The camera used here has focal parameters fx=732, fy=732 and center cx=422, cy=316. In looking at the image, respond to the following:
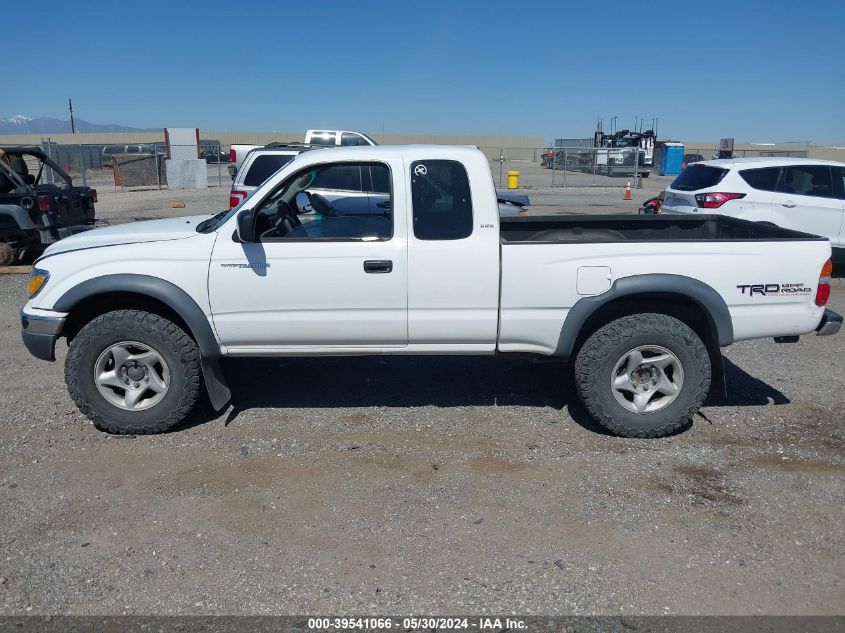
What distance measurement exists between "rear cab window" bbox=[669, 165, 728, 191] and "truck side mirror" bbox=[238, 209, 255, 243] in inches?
307

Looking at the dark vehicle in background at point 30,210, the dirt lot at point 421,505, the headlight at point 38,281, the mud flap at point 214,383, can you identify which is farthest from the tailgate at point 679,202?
the dark vehicle in background at point 30,210

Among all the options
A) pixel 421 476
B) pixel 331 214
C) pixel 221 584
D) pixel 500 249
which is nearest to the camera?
pixel 221 584

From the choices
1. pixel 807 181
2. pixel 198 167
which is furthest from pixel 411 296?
pixel 198 167

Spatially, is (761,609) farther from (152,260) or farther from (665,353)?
(152,260)

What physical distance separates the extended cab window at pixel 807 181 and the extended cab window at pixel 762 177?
0.44 ft

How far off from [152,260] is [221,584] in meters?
2.28

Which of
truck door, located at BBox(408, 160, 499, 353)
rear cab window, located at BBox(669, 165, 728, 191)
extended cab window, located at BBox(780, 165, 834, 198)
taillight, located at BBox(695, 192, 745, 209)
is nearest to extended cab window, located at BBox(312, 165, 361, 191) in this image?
truck door, located at BBox(408, 160, 499, 353)

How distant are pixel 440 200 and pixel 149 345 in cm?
215

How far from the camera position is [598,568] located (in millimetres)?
3510

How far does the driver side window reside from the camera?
15.8 feet

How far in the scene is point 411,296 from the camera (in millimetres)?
4766

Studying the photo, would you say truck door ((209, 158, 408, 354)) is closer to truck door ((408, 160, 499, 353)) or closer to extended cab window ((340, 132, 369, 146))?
truck door ((408, 160, 499, 353))

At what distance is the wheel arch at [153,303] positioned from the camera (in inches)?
185

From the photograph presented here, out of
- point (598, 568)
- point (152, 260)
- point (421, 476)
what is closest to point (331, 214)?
point (152, 260)
